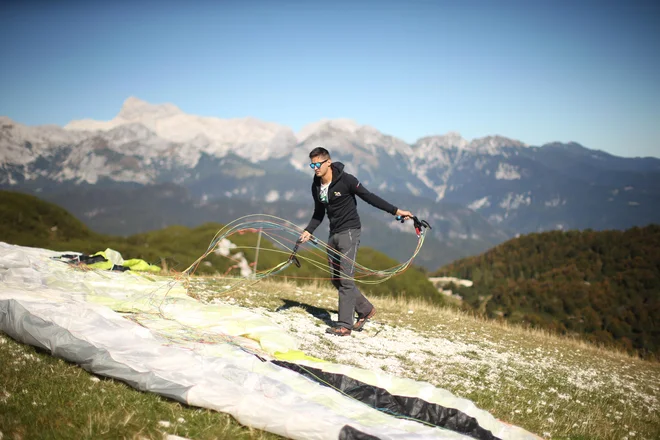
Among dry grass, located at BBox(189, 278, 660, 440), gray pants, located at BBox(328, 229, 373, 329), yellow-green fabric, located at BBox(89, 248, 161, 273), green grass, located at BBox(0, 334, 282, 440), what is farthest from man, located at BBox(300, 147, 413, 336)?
yellow-green fabric, located at BBox(89, 248, 161, 273)

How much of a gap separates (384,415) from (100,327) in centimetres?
316

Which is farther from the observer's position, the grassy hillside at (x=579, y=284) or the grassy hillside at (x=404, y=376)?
the grassy hillside at (x=579, y=284)

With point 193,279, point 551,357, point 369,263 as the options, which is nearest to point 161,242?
point 369,263

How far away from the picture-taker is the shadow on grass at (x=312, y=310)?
30.3ft

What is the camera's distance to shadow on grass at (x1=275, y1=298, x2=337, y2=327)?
9242 mm

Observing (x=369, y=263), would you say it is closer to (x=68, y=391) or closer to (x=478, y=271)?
(x=68, y=391)

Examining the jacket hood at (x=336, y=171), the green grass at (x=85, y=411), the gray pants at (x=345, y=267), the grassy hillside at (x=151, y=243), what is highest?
the jacket hood at (x=336, y=171)

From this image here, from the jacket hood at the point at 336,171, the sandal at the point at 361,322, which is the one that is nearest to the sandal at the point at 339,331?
the sandal at the point at 361,322

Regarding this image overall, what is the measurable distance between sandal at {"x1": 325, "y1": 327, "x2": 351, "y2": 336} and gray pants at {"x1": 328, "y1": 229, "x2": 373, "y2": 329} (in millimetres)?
67

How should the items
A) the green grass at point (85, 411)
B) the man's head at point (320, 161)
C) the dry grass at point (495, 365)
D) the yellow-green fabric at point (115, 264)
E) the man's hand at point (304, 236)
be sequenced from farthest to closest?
1. the yellow-green fabric at point (115, 264)
2. the man's hand at point (304, 236)
3. the man's head at point (320, 161)
4. the dry grass at point (495, 365)
5. the green grass at point (85, 411)

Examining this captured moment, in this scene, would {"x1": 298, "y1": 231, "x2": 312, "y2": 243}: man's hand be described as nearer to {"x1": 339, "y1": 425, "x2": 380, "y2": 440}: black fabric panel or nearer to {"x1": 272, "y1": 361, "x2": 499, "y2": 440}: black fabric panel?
{"x1": 272, "y1": 361, "x2": 499, "y2": 440}: black fabric panel

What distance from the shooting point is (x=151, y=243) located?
27828 mm

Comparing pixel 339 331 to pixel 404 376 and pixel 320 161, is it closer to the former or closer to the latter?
pixel 404 376

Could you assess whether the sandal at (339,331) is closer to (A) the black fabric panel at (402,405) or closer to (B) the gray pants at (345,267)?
(B) the gray pants at (345,267)
